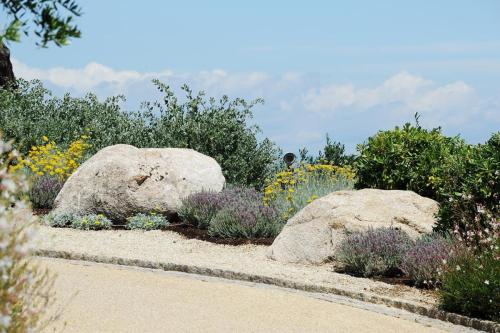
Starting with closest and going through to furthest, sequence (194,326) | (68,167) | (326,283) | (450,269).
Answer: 1. (194,326)
2. (450,269)
3. (326,283)
4. (68,167)

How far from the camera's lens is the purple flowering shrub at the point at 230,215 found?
1229 centimetres

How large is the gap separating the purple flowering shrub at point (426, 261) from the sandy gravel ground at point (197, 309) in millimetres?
1196

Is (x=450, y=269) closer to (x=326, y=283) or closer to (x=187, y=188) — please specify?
(x=326, y=283)

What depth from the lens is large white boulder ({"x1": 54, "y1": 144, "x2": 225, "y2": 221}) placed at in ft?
45.4

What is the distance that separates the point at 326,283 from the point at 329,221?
5.45 feet

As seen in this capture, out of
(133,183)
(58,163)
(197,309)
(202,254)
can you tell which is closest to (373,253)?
(202,254)

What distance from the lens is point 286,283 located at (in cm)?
Answer: 897

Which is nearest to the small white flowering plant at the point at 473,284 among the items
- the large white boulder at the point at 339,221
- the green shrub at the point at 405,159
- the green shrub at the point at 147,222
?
the large white boulder at the point at 339,221

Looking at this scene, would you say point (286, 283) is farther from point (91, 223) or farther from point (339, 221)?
point (91, 223)

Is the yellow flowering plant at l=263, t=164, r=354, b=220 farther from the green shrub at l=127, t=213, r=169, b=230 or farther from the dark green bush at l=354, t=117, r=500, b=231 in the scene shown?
the green shrub at l=127, t=213, r=169, b=230

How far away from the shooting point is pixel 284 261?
10.6 metres

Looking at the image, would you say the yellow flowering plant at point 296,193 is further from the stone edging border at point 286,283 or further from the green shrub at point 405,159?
the stone edging border at point 286,283

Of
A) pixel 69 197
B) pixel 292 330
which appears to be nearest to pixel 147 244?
pixel 69 197

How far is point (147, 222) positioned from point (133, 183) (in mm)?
911
